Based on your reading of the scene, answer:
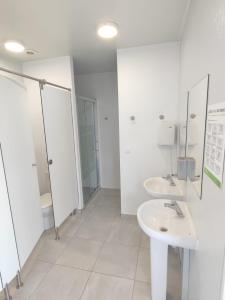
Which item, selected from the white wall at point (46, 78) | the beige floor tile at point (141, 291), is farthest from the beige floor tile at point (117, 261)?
the white wall at point (46, 78)

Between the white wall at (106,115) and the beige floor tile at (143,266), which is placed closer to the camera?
the beige floor tile at (143,266)

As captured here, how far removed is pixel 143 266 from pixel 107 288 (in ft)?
1.51

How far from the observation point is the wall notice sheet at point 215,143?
0.77m

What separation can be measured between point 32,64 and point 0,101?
158 cm

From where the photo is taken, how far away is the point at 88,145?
3.64 m

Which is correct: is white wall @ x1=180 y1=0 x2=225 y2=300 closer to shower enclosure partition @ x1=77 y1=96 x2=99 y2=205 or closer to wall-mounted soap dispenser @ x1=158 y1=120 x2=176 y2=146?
wall-mounted soap dispenser @ x1=158 y1=120 x2=176 y2=146

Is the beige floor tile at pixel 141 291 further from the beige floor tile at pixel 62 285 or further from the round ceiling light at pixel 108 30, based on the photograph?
the round ceiling light at pixel 108 30

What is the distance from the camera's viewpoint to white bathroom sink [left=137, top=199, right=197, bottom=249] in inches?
47.2

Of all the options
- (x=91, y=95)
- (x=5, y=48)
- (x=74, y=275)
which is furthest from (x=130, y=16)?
(x=74, y=275)

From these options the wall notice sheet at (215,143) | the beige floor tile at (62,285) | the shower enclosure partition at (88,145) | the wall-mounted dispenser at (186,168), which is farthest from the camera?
the shower enclosure partition at (88,145)

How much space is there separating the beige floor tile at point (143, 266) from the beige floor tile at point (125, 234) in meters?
0.17

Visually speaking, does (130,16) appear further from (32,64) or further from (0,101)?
(32,64)

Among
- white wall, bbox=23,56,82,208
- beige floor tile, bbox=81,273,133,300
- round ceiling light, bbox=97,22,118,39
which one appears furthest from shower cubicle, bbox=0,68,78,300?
round ceiling light, bbox=97,22,118,39

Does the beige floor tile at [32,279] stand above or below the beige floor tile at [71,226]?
below
